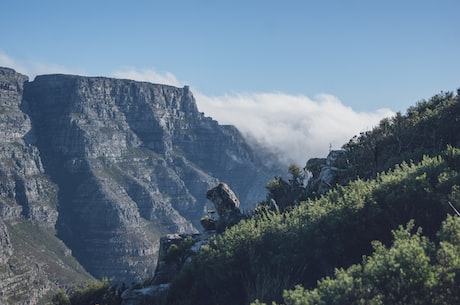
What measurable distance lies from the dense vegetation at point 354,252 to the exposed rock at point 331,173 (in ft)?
20.8

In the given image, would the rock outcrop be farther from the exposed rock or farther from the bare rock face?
the exposed rock

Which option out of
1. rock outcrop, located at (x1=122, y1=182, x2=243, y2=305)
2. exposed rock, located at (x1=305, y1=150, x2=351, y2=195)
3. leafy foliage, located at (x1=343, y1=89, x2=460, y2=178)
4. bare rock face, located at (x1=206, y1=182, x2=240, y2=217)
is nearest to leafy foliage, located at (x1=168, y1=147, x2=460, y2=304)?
rock outcrop, located at (x1=122, y1=182, x2=243, y2=305)

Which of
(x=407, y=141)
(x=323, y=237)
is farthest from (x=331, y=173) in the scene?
(x=323, y=237)

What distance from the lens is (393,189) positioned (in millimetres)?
38188

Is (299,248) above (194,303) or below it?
above

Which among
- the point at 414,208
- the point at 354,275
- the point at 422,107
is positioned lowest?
the point at 354,275

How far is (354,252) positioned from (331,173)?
2247 cm

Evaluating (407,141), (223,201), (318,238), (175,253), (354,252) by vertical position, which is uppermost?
(407,141)

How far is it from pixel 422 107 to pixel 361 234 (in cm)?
4611

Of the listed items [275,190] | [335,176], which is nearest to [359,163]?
[335,176]

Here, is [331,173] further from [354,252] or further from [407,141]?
[354,252]

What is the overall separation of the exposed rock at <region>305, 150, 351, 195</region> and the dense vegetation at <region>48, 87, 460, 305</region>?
6344mm

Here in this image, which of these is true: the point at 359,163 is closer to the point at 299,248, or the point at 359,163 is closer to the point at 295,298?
the point at 299,248

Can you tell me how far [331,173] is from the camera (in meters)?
57.8
